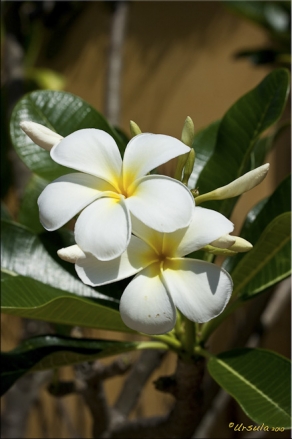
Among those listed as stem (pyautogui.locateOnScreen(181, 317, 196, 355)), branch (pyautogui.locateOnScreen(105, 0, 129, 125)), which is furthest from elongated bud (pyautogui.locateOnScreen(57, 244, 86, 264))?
branch (pyautogui.locateOnScreen(105, 0, 129, 125))

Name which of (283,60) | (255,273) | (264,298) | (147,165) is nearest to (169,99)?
(283,60)

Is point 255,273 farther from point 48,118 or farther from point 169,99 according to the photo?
point 169,99

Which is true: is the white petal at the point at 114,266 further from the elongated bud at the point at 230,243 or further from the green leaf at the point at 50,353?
the green leaf at the point at 50,353

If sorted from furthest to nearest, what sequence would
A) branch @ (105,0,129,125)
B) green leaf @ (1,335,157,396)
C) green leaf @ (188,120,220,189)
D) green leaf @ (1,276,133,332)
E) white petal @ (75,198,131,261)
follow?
branch @ (105,0,129,125)
green leaf @ (188,120,220,189)
green leaf @ (1,335,157,396)
green leaf @ (1,276,133,332)
white petal @ (75,198,131,261)

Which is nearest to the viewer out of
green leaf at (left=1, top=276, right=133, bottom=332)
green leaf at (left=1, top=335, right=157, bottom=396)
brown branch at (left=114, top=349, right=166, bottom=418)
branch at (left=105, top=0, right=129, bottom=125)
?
green leaf at (left=1, top=276, right=133, bottom=332)

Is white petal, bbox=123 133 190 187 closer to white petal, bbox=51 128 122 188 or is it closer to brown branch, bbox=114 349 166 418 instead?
white petal, bbox=51 128 122 188

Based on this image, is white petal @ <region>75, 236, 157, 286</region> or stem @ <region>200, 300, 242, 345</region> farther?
stem @ <region>200, 300, 242, 345</region>

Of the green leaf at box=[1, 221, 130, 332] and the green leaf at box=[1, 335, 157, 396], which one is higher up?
the green leaf at box=[1, 221, 130, 332]
